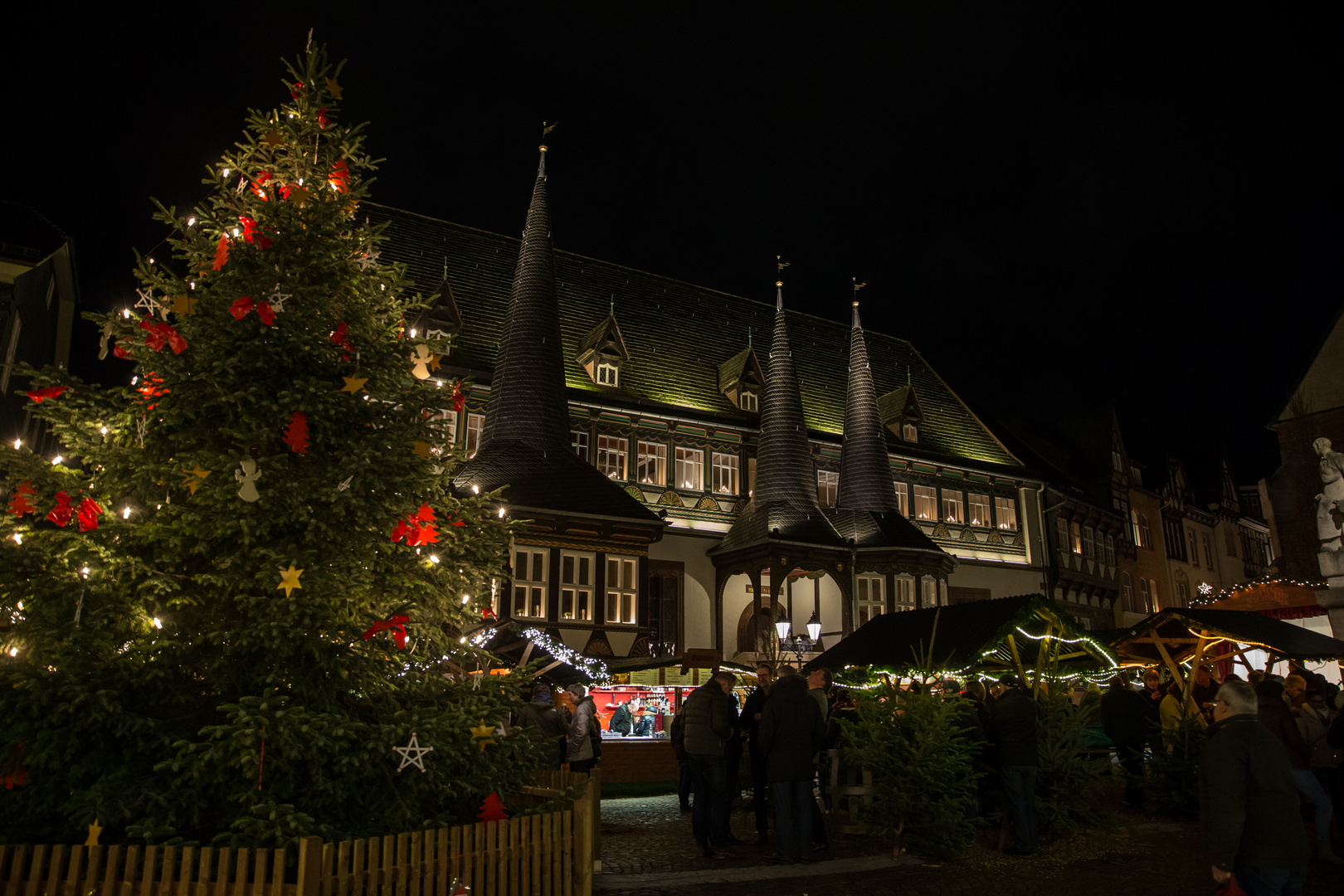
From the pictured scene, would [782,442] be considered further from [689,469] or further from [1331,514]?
[1331,514]

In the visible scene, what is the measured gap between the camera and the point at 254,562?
695 centimetres

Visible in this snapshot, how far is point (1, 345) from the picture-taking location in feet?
76.4

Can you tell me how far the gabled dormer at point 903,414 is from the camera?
3397cm

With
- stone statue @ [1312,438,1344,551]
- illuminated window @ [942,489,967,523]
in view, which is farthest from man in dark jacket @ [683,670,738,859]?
illuminated window @ [942,489,967,523]

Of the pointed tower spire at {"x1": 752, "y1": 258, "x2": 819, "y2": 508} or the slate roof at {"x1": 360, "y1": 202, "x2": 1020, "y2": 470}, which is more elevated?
the slate roof at {"x1": 360, "y1": 202, "x2": 1020, "y2": 470}

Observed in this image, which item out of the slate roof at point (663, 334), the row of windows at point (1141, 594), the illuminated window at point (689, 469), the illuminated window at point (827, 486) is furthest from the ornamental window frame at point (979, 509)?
the illuminated window at point (689, 469)

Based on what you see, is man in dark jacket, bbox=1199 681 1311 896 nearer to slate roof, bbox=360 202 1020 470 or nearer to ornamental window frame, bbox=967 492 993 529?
slate roof, bbox=360 202 1020 470

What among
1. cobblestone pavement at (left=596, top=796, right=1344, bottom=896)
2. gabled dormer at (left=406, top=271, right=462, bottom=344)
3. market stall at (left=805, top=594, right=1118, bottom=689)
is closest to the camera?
cobblestone pavement at (left=596, top=796, right=1344, bottom=896)

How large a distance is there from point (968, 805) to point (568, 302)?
2308 cm

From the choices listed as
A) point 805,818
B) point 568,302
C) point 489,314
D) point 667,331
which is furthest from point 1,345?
point 805,818

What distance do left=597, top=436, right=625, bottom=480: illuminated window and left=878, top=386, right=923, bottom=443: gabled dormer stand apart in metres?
10.8

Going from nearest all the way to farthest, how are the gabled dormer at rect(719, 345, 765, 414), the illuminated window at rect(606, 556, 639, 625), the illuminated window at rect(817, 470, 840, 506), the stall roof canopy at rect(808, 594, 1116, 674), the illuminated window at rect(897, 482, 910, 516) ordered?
1. the stall roof canopy at rect(808, 594, 1116, 674)
2. the illuminated window at rect(606, 556, 639, 625)
3. the gabled dormer at rect(719, 345, 765, 414)
4. the illuminated window at rect(817, 470, 840, 506)
5. the illuminated window at rect(897, 482, 910, 516)

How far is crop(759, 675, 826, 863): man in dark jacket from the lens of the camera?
8930mm

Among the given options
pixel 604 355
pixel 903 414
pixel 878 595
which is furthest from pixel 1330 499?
pixel 604 355
